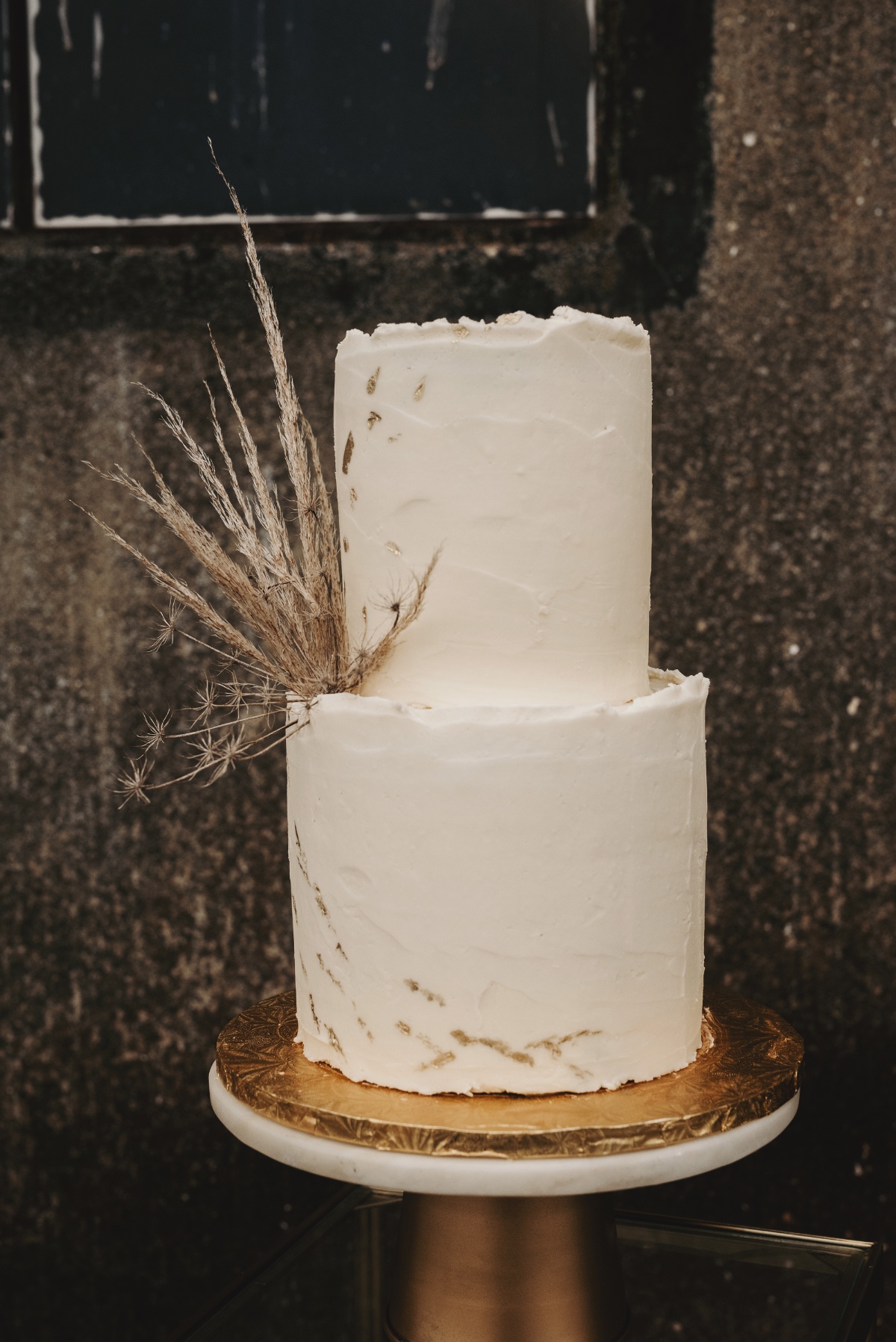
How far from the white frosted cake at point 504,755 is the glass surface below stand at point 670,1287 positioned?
384 millimetres

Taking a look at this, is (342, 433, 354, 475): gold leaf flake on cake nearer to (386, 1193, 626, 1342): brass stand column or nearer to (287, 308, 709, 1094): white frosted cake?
(287, 308, 709, 1094): white frosted cake

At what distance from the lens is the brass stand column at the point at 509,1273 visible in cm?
111

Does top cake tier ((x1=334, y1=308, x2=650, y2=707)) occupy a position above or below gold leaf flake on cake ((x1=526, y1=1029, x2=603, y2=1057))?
above

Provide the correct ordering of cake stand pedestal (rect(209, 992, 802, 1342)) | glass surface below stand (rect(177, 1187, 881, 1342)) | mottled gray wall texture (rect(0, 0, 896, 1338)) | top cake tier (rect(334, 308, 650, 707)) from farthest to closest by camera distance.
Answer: mottled gray wall texture (rect(0, 0, 896, 1338)) → glass surface below stand (rect(177, 1187, 881, 1342)) → top cake tier (rect(334, 308, 650, 707)) → cake stand pedestal (rect(209, 992, 802, 1342))

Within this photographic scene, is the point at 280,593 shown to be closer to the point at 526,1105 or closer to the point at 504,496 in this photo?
the point at 504,496

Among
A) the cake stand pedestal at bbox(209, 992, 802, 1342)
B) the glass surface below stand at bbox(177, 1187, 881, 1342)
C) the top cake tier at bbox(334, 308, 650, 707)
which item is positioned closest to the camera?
the cake stand pedestal at bbox(209, 992, 802, 1342)

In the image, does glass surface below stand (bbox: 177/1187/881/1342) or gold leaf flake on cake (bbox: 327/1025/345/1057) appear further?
glass surface below stand (bbox: 177/1187/881/1342)

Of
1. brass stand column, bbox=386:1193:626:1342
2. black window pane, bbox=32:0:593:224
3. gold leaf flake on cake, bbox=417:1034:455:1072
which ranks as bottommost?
brass stand column, bbox=386:1193:626:1342

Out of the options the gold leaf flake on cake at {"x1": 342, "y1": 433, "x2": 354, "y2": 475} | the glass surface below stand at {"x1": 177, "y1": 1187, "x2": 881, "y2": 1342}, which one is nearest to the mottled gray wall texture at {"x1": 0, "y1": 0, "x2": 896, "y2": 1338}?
the glass surface below stand at {"x1": 177, "y1": 1187, "x2": 881, "y2": 1342}

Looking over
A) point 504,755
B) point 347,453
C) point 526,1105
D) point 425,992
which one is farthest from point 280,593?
point 526,1105

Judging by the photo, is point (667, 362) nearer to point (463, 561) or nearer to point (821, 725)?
point (821, 725)

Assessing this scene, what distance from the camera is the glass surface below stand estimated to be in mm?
1273

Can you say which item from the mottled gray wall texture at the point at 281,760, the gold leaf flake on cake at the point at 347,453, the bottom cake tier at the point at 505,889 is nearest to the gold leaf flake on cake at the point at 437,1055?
the bottom cake tier at the point at 505,889

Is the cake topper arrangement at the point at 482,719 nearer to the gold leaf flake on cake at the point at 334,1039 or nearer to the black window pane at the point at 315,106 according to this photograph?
the gold leaf flake on cake at the point at 334,1039
